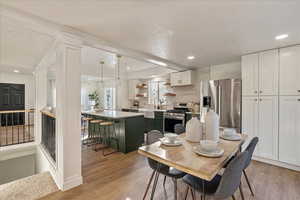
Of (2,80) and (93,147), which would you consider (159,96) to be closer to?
(93,147)

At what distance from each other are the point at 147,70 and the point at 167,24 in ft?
13.0

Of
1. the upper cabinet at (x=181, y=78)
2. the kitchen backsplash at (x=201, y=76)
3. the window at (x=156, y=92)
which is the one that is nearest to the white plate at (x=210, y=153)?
the kitchen backsplash at (x=201, y=76)

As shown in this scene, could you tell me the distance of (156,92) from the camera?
5.82 meters

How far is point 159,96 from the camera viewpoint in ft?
18.8

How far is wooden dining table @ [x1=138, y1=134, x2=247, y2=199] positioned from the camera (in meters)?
1.06

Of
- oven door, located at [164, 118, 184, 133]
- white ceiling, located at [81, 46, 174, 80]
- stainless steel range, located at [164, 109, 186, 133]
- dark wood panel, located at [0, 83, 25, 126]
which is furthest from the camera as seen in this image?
dark wood panel, located at [0, 83, 25, 126]

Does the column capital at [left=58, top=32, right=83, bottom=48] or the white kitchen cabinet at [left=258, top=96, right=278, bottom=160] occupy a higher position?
the column capital at [left=58, top=32, right=83, bottom=48]

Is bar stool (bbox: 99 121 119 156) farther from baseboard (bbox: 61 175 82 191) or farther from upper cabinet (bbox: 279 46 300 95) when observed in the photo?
upper cabinet (bbox: 279 46 300 95)

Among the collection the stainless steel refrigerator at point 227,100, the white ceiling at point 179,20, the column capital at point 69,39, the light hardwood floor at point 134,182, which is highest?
the white ceiling at point 179,20

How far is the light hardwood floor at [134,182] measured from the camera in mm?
1929

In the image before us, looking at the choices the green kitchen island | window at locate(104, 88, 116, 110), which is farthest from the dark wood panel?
the green kitchen island

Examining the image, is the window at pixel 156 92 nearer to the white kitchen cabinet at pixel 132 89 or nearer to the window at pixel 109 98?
the white kitchen cabinet at pixel 132 89

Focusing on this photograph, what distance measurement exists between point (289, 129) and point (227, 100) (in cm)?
119

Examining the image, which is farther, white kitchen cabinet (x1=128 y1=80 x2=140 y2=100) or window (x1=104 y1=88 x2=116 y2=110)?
window (x1=104 y1=88 x2=116 y2=110)
